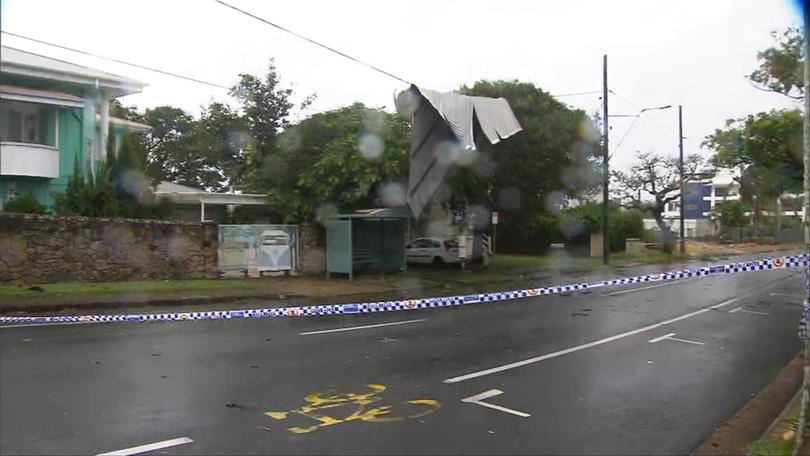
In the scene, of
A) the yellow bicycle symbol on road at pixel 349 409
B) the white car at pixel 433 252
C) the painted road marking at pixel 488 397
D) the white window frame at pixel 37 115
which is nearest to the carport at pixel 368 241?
the white car at pixel 433 252

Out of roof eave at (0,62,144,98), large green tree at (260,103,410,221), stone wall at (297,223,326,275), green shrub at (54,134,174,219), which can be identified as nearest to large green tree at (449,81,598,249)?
large green tree at (260,103,410,221)

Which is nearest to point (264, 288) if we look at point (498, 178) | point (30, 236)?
point (30, 236)

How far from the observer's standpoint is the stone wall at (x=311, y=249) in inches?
795

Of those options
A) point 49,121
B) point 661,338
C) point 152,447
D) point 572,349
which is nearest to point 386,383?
point 152,447

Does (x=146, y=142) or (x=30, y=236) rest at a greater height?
(x=146, y=142)

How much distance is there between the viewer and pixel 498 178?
894 inches

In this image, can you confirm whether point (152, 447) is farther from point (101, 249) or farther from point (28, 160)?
point (28, 160)

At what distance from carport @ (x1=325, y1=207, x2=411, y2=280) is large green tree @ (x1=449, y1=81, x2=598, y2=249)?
2494mm

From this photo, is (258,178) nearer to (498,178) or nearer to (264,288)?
(264,288)

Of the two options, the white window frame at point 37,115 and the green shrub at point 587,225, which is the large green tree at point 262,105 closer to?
the white window frame at point 37,115

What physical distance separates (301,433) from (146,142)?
129 ft

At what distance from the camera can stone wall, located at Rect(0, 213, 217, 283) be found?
1538 cm

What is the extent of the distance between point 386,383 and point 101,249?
12.4 meters

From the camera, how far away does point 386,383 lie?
6.88 metres
